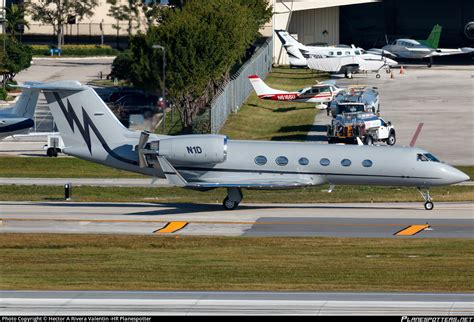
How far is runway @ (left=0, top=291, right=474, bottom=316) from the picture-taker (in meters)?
25.2

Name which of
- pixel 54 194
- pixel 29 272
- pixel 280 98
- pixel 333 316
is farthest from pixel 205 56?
pixel 333 316

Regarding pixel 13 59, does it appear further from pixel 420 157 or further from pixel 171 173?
pixel 420 157

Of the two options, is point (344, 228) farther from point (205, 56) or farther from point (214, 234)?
point (205, 56)

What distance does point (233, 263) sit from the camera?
3466 cm

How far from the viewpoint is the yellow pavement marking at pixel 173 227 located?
135ft

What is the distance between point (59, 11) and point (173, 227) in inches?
3729

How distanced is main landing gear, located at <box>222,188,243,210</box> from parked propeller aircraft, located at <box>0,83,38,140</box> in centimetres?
2346

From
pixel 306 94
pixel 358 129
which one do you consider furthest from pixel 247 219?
pixel 306 94

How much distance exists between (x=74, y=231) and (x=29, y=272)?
8.03 meters

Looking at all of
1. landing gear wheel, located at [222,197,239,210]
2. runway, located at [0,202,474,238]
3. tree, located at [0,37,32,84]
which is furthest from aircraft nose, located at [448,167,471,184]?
tree, located at [0,37,32,84]

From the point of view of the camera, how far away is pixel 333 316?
80.4ft

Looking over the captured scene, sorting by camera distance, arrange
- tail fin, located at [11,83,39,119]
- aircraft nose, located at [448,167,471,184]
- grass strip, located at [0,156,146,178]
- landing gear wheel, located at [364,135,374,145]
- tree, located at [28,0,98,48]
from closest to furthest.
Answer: aircraft nose, located at [448,167,471,184] < grass strip, located at [0,156,146,178] < tail fin, located at [11,83,39,119] < landing gear wheel, located at [364,135,374,145] < tree, located at [28,0,98,48]

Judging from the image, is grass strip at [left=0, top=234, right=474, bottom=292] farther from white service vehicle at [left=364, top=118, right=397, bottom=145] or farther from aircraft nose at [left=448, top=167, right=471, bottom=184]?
white service vehicle at [left=364, top=118, right=397, bottom=145]

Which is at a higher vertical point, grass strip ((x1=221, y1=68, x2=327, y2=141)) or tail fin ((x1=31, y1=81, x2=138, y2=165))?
tail fin ((x1=31, y1=81, x2=138, y2=165))
